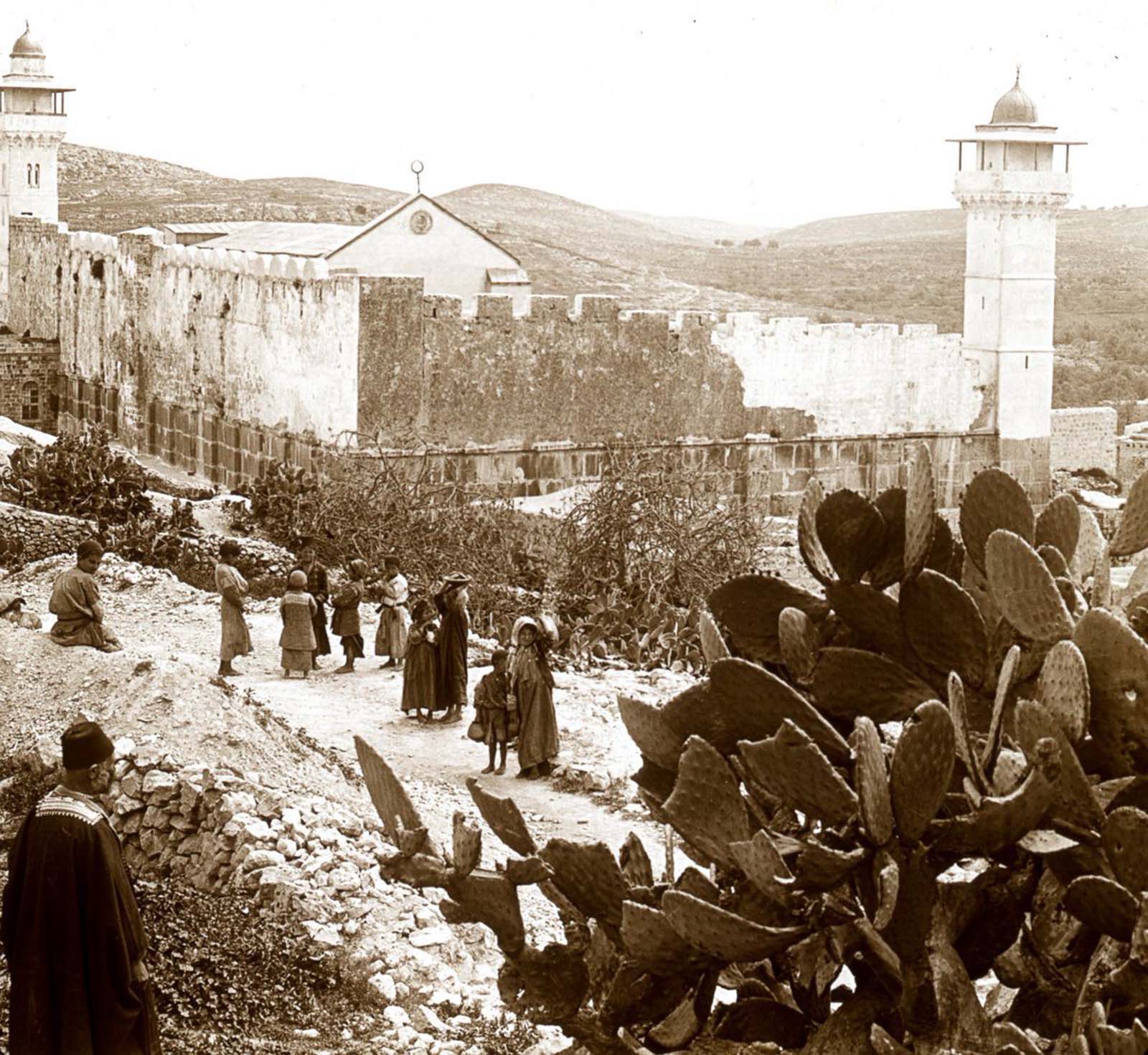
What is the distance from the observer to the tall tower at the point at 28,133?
35062 millimetres

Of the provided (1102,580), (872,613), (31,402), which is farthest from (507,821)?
(31,402)

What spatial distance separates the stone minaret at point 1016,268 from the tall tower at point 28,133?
15542 mm

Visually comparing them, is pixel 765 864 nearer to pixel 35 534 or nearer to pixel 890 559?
pixel 890 559

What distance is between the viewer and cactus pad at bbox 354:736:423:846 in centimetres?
471

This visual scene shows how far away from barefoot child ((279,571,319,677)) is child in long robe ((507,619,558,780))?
2.63m

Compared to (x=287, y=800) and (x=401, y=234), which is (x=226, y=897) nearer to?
(x=287, y=800)

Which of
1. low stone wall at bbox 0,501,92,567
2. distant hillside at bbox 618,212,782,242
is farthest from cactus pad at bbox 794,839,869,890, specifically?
distant hillside at bbox 618,212,782,242

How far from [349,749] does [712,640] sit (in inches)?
294

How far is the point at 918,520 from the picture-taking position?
4.74 metres

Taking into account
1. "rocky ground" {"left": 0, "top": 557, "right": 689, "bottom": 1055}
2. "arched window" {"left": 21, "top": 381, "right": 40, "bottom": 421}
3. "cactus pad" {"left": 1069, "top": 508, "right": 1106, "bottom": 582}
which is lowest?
"rocky ground" {"left": 0, "top": 557, "right": 689, "bottom": 1055}

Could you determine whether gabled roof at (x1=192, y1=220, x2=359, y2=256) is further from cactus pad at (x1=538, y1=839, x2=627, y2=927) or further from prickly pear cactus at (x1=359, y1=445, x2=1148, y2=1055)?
cactus pad at (x1=538, y1=839, x2=627, y2=927)

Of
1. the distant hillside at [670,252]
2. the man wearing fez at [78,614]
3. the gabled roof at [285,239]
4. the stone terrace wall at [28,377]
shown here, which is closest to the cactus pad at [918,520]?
the man wearing fez at [78,614]

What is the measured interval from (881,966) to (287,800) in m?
5.19

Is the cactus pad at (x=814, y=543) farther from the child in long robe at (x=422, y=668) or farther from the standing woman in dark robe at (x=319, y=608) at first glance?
the standing woman in dark robe at (x=319, y=608)
